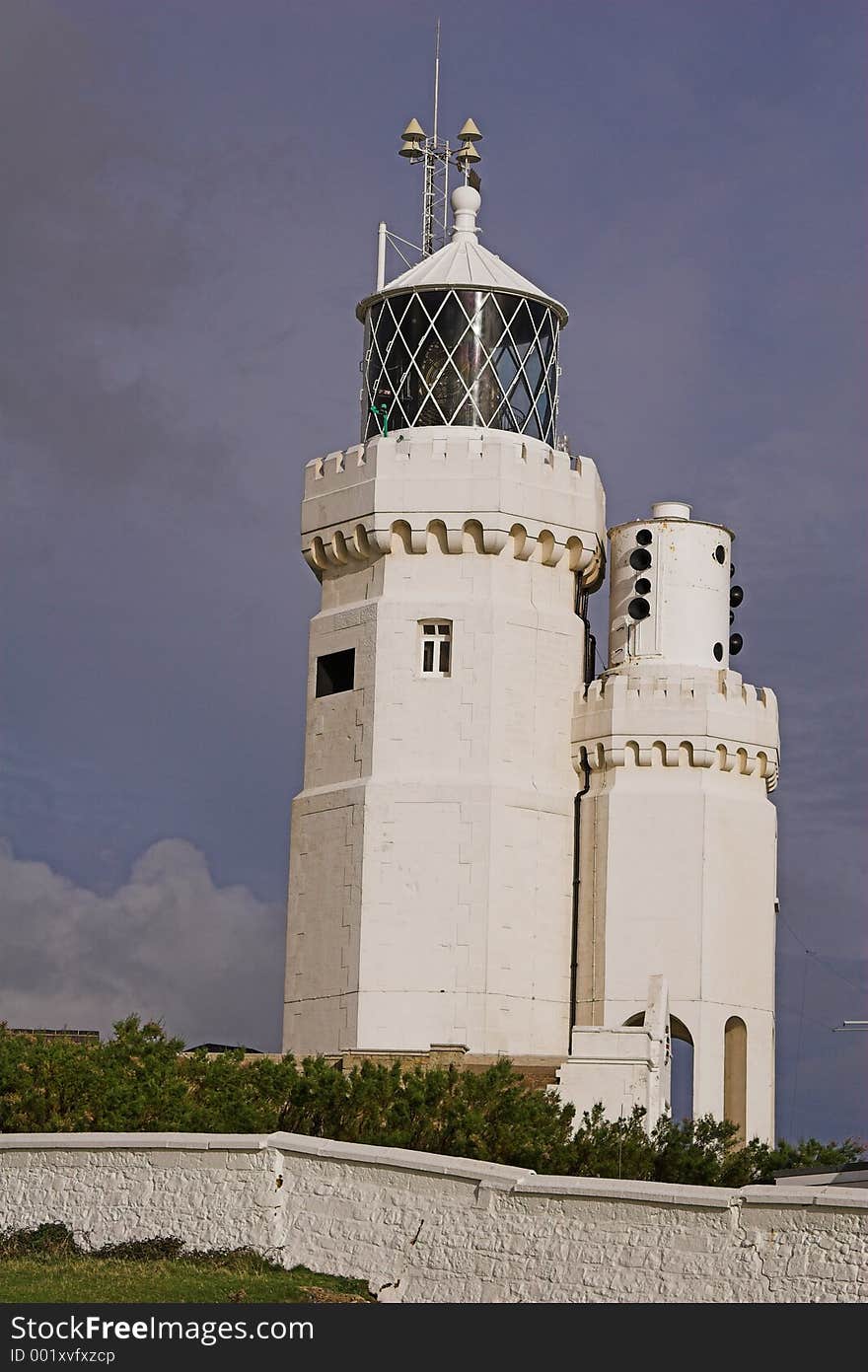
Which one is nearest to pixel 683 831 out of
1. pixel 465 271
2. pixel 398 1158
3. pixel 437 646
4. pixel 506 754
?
pixel 506 754

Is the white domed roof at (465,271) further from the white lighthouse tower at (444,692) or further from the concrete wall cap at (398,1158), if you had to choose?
the concrete wall cap at (398,1158)

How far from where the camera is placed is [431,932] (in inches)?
1660

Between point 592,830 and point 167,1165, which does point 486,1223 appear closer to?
point 167,1165

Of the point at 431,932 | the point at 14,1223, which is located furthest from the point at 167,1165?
the point at 431,932

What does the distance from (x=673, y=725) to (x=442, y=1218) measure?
1789 centimetres

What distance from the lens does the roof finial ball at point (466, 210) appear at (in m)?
47.1

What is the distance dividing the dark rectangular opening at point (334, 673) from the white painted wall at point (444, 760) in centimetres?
30

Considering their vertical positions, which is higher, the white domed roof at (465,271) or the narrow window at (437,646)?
the white domed roof at (465,271)

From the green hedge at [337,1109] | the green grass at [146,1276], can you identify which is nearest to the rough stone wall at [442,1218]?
the green grass at [146,1276]

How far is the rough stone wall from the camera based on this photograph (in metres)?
24.5

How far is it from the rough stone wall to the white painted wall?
41.1 feet
